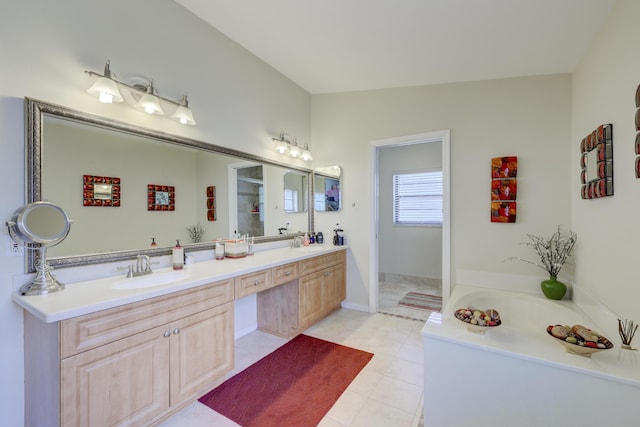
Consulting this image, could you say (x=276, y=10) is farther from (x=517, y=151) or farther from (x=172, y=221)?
(x=517, y=151)

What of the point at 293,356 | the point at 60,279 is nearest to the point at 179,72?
the point at 60,279

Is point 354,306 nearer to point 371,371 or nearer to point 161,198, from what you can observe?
point 371,371

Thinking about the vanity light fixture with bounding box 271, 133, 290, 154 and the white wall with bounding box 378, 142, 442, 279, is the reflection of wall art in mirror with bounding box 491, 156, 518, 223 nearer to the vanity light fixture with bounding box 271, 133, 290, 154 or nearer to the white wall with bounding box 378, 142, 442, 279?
the white wall with bounding box 378, 142, 442, 279

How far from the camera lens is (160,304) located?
153 centimetres

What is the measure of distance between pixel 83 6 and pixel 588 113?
349 cm

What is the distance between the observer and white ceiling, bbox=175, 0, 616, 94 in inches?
74.2

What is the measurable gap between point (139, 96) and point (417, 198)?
405cm

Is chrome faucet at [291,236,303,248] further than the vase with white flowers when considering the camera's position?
Yes

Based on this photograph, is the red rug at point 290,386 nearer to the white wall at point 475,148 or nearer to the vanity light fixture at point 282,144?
the white wall at point 475,148

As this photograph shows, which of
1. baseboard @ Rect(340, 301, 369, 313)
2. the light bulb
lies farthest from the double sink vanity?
baseboard @ Rect(340, 301, 369, 313)

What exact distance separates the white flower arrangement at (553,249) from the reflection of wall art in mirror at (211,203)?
2.91 m

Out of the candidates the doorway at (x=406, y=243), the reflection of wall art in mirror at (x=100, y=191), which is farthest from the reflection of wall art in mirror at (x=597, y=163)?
the reflection of wall art in mirror at (x=100, y=191)

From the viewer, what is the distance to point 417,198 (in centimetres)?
471

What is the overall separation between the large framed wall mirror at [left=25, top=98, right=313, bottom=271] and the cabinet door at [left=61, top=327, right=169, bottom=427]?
61 centimetres
